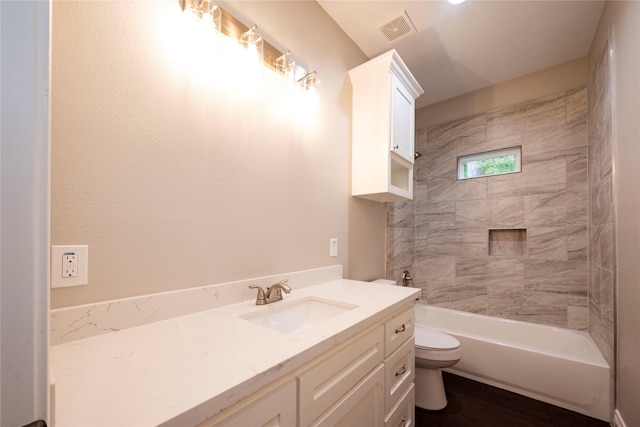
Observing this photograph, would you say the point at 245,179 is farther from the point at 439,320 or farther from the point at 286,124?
the point at 439,320

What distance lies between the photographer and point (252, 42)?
47.8 inches

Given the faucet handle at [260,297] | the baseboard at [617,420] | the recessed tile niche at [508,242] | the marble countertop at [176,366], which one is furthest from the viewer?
the recessed tile niche at [508,242]

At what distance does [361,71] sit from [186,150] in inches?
56.0

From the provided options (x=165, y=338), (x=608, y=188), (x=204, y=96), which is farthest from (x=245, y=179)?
(x=608, y=188)

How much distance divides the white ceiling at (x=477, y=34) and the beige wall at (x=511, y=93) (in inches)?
3.2

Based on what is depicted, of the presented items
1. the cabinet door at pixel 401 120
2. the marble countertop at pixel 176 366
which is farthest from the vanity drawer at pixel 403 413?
the cabinet door at pixel 401 120

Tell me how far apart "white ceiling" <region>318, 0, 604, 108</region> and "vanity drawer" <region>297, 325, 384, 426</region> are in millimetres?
1982

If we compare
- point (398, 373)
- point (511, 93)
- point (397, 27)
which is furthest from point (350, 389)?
point (511, 93)

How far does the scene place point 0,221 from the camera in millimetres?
285

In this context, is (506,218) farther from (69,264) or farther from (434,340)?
(69,264)

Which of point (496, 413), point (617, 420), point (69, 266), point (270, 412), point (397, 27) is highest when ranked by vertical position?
point (397, 27)

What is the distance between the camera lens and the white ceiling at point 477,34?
173 centimetres

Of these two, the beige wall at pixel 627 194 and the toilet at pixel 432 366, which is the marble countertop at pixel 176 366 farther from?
the beige wall at pixel 627 194

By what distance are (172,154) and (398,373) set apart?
1408mm
